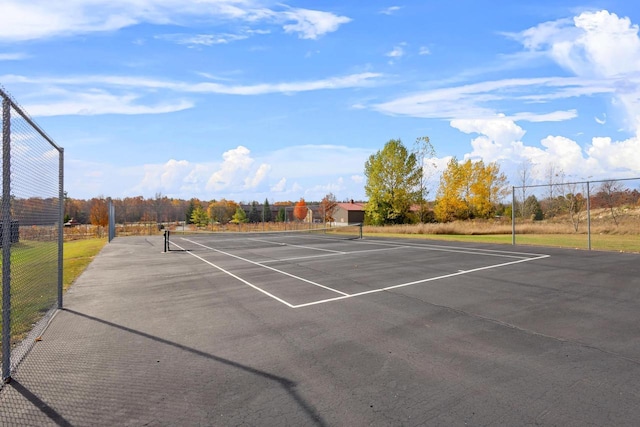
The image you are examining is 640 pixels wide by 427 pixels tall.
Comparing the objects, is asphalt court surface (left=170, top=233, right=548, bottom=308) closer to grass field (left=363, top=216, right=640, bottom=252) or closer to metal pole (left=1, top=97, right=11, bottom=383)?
metal pole (left=1, top=97, right=11, bottom=383)

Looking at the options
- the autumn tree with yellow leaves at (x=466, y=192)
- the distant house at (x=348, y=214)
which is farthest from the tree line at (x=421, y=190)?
the distant house at (x=348, y=214)

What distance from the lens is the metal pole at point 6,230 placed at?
13.1ft

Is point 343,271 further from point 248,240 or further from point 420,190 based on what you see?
point 420,190

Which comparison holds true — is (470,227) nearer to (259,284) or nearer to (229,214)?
(259,284)

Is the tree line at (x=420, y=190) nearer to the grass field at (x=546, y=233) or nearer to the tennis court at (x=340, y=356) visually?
the grass field at (x=546, y=233)

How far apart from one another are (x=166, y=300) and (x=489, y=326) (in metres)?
6.55

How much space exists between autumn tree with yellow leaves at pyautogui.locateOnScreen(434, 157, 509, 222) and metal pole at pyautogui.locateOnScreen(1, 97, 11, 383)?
1779 inches

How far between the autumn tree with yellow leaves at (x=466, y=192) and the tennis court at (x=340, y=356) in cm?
3690

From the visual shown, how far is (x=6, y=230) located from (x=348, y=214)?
73.3 meters

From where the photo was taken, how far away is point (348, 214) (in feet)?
252

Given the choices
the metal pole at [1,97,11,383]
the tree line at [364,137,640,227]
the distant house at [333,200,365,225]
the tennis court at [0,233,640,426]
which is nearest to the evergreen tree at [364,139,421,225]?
the tree line at [364,137,640,227]

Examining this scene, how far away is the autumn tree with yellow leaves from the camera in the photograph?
4578cm

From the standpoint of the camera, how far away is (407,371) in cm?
436

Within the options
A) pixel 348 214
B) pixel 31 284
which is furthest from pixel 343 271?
pixel 348 214
